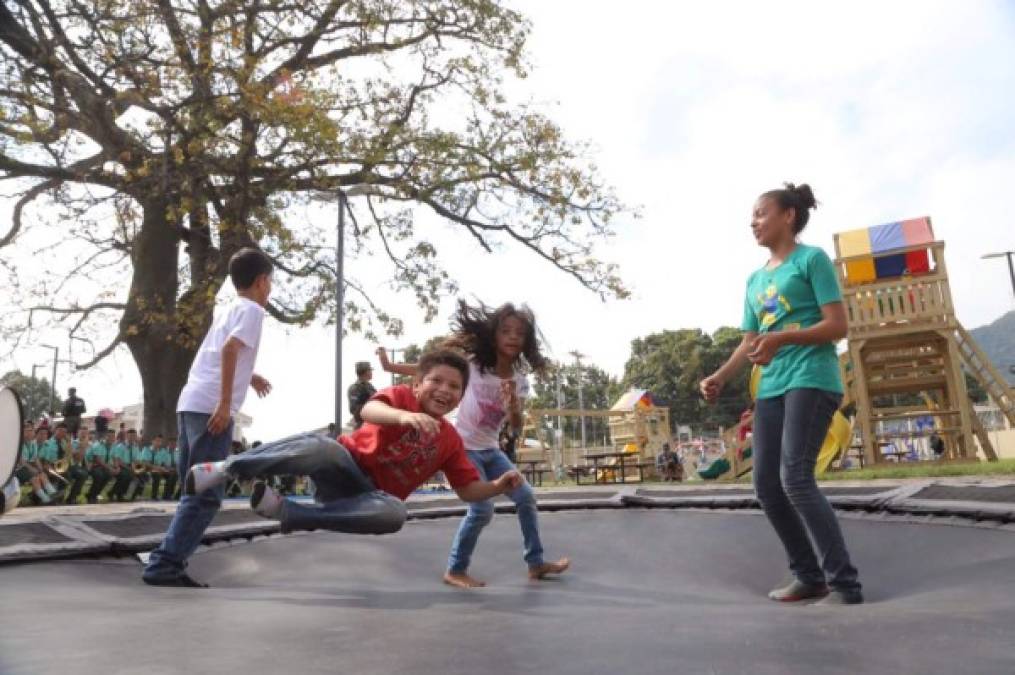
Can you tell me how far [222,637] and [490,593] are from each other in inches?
43.5

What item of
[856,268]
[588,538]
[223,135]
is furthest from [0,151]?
[856,268]

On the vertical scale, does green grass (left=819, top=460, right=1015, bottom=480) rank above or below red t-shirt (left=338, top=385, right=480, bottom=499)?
below

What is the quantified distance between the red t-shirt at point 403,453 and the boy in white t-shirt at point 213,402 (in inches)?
19.2

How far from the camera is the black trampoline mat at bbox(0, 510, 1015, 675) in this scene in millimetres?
1260

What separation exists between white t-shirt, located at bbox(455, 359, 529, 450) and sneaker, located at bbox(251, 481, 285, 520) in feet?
2.86

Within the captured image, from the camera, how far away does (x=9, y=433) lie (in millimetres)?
3240

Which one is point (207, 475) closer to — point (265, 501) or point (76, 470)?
point (265, 501)

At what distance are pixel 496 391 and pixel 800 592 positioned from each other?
1299 millimetres

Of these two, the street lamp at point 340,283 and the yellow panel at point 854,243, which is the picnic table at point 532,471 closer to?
the street lamp at point 340,283

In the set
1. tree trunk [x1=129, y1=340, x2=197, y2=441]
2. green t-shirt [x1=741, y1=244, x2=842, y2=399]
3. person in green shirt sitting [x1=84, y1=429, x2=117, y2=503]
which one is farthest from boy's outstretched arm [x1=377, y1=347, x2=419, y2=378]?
tree trunk [x1=129, y1=340, x2=197, y2=441]

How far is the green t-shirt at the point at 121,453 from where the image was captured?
959 cm

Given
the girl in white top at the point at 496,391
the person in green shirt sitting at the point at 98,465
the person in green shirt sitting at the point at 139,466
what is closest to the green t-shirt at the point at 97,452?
the person in green shirt sitting at the point at 98,465

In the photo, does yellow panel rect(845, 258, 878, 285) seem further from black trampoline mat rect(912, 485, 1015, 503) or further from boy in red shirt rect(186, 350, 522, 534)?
boy in red shirt rect(186, 350, 522, 534)

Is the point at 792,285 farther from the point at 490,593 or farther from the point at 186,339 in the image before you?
the point at 186,339
